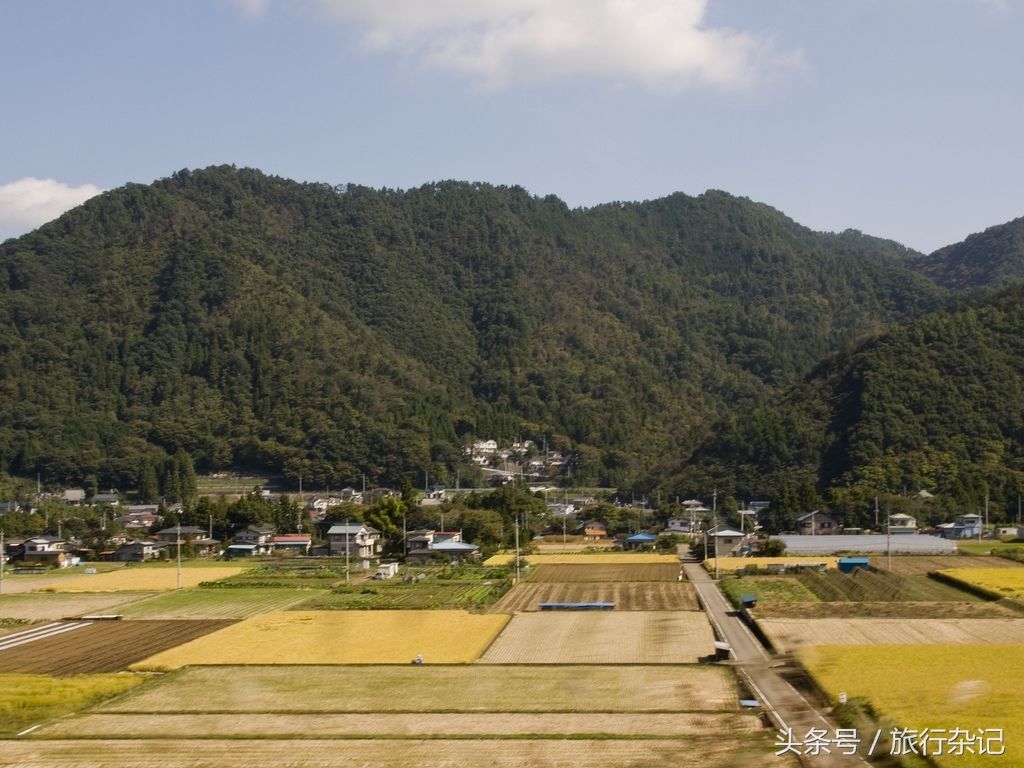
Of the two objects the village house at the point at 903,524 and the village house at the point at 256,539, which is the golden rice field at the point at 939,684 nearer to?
the village house at the point at 903,524

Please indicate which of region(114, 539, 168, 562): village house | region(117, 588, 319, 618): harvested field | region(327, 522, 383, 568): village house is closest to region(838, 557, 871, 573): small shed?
region(117, 588, 319, 618): harvested field

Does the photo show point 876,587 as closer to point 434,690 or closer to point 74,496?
point 434,690

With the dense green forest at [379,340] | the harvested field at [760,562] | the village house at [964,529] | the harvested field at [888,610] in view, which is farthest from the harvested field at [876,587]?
the dense green forest at [379,340]

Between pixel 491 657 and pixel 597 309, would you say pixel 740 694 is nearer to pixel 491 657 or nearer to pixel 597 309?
pixel 491 657

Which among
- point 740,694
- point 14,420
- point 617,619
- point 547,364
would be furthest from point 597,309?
point 740,694

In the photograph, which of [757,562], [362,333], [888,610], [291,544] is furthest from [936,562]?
[362,333]

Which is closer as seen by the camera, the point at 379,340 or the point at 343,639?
the point at 343,639

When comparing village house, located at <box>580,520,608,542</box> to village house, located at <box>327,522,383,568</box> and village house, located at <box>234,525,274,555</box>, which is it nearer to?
village house, located at <box>327,522,383,568</box>

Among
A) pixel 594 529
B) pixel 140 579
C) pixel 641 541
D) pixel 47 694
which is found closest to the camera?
pixel 47 694
